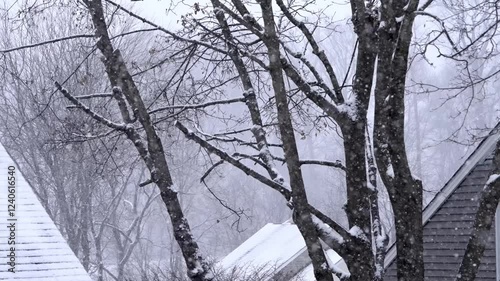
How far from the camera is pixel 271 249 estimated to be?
20.9 meters

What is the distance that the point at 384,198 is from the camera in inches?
1390

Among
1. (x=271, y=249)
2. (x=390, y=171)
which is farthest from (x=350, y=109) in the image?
(x=271, y=249)

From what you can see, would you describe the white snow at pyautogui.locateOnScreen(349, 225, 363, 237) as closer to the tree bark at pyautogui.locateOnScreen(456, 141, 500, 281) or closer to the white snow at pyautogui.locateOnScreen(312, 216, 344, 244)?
the white snow at pyautogui.locateOnScreen(312, 216, 344, 244)

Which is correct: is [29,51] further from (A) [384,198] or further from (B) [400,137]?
(B) [400,137]

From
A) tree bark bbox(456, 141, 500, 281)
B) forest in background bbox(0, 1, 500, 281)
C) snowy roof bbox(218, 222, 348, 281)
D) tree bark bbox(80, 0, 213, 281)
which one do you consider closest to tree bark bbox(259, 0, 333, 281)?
forest in background bbox(0, 1, 500, 281)

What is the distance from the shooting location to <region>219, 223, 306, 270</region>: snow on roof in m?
19.2

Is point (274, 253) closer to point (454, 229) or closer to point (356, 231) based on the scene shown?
point (454, 229)

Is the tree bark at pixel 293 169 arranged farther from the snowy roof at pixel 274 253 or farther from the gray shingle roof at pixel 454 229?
the snowy roof at pixel 274 253

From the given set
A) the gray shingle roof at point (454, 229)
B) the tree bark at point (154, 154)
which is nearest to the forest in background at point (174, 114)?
the tree bark at point (154, 154)

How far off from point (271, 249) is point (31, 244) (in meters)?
10.0

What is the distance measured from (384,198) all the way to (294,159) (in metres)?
30.1

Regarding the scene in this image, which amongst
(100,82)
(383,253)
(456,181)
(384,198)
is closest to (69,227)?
(100,82)

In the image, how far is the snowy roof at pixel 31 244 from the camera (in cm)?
1150

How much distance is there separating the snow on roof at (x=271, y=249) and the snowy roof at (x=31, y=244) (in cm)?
670
